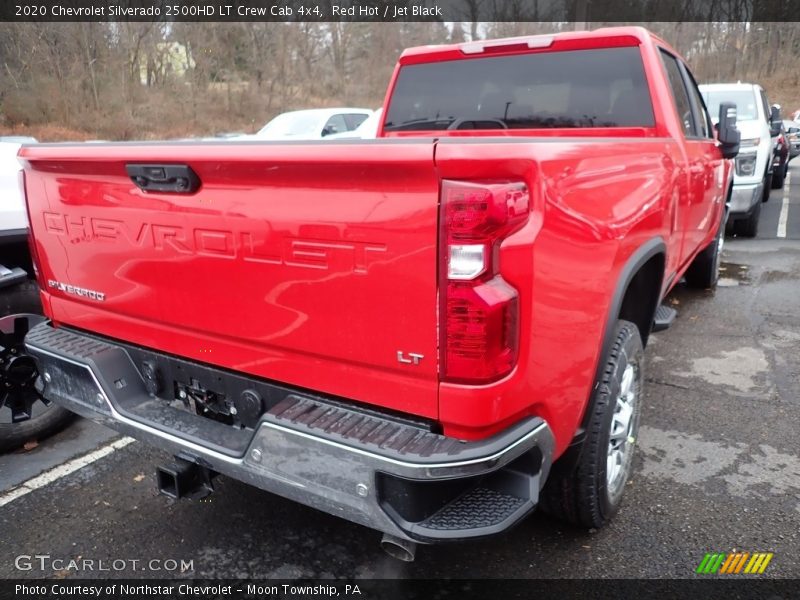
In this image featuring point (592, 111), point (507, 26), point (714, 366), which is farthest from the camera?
point (507, 26)

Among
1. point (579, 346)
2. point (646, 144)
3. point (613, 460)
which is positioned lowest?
point (613, 460)

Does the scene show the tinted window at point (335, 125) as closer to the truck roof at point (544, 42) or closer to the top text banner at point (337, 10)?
the truck roof at point (544, 42)

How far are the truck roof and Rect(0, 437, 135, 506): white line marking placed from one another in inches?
121

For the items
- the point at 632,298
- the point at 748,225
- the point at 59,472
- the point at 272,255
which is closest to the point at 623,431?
the point at 632,298

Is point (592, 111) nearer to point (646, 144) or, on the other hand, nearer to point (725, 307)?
point (646, 144)

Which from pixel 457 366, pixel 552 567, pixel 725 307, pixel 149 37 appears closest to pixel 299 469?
pixel 457 366

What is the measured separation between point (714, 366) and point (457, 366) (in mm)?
3422

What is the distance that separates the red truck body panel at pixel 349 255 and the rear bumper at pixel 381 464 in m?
0.07

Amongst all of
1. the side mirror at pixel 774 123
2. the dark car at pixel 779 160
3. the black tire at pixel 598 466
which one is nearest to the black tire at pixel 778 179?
the dark car at pixel 779 160

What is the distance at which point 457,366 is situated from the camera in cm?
183

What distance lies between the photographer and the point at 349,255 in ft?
6.25

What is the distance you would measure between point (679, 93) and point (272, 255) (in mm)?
3168

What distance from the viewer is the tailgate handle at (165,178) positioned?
7.09ft

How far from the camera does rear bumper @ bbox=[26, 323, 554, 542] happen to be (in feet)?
6.03
